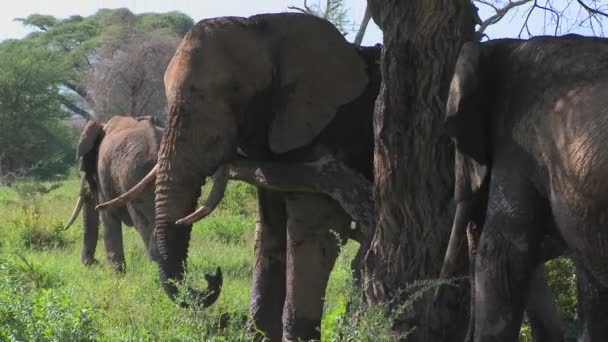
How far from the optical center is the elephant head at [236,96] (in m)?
5.50

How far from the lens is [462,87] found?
4.04m

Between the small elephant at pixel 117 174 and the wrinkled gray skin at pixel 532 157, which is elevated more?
the wrinkled gray skin at pixel 532 157

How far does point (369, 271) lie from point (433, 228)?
372mm

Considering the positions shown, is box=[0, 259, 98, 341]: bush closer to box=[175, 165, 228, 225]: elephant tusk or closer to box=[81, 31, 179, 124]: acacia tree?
box=[175, 165, 228, 225]: elephant tusk

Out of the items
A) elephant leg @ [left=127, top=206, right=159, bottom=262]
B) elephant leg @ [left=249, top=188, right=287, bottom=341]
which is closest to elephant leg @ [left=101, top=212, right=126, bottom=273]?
elephant leg @ [left=127, top=206, right=159, bottom=262]

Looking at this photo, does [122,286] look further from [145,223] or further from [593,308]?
[593,308]

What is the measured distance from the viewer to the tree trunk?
4668 mm

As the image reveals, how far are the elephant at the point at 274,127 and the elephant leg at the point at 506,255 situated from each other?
1426mm

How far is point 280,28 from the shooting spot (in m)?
5.79

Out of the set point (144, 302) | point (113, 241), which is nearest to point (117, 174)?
point (113, 241)

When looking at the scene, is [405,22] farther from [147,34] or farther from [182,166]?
[147,34]

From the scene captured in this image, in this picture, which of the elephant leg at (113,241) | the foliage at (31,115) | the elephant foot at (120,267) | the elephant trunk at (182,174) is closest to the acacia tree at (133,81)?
the foliage at (31,115)

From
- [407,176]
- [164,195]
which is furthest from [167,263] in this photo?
[407,176]

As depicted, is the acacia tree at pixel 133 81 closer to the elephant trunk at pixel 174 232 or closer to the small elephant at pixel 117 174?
the small elephant at pixel 117 174
